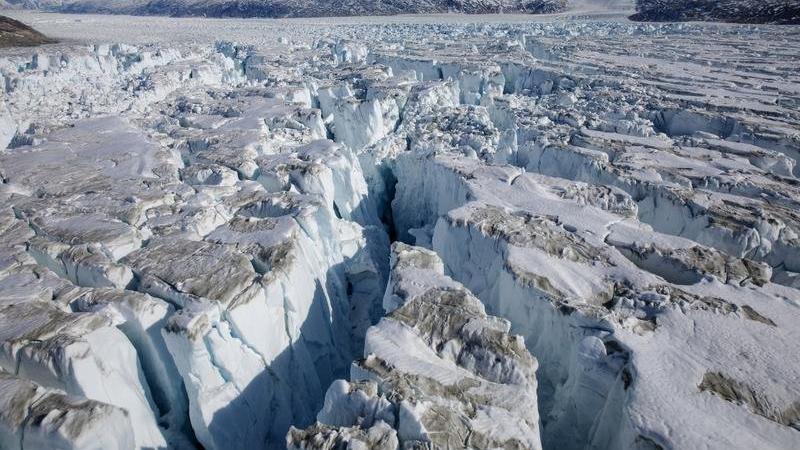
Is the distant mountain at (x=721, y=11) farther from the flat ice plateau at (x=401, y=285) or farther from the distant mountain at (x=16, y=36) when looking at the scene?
the distant mountain at (x=16, y=36)

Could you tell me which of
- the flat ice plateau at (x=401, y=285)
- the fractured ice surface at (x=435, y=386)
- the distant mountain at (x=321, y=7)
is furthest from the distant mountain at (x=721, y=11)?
the fractured ice surface at (x=435, y=386)

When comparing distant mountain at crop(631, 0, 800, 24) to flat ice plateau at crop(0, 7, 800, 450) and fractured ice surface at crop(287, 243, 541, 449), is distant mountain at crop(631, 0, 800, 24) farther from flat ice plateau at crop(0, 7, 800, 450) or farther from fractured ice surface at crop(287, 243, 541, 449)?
fractured ice surface at crop(287, 243, 541, 449)

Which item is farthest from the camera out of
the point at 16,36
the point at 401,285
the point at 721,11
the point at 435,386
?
the point at 721,11

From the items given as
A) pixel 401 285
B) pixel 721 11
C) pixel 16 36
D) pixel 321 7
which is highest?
pixel 321 7

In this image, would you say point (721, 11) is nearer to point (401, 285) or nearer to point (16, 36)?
point (401, 285)

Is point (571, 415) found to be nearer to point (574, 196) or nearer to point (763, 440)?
point (763, 440)

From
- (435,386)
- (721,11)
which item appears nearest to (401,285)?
(435,386)

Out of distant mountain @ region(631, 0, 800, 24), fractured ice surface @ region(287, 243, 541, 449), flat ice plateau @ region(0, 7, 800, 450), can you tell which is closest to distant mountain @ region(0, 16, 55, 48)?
flat ice plateau @ region(0, 7, 800, 450)

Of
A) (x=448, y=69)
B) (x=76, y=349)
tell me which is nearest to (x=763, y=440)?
(x=76, y=349)
